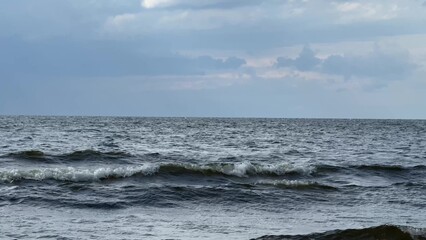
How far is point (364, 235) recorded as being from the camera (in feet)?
39.2

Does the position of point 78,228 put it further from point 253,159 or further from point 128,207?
point 253,159

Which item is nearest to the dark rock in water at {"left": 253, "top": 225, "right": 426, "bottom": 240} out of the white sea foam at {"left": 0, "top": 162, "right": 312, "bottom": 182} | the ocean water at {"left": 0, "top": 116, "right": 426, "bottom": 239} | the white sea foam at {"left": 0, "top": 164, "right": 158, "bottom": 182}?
the ocean water at {"left": 0, "top": 116, "right": 426, "bottom": 239}

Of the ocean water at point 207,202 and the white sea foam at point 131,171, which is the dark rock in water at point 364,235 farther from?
the white sea foam at point 131,171

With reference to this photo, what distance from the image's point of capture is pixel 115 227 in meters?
13.4

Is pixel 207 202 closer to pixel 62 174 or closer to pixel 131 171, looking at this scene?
pixel 131 171

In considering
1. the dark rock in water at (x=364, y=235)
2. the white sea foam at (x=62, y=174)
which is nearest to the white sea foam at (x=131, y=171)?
the white sea foam at (x=62, y=174)

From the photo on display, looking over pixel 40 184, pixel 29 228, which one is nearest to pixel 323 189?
pixel 40 184

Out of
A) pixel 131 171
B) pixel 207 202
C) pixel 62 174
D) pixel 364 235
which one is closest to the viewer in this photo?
pixel 364 235

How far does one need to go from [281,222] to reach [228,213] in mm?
1712

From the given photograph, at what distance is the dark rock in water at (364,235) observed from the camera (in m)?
11.7

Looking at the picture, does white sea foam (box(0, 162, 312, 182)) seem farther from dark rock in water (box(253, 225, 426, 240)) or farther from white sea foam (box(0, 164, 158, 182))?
dark rock in water (box(253, 225, 426, 240))

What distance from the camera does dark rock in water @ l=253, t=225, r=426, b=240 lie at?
1174 cm

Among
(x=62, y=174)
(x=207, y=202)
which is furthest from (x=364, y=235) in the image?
(x=62, y=174)

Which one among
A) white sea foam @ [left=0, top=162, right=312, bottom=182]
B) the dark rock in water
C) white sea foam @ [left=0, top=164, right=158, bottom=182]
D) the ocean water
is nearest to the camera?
the dark rock in water
